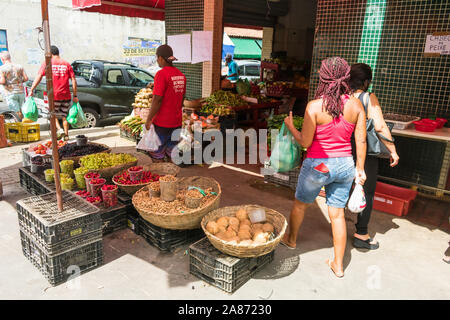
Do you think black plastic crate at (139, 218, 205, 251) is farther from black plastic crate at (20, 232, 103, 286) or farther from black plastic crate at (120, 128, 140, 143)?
black plastic crate at (120, 128, 140, 143)

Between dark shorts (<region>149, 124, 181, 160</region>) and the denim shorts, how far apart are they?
7.92 feet

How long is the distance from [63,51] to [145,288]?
14092mm

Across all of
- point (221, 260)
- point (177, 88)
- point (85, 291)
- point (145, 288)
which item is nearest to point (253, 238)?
point (221, 260)

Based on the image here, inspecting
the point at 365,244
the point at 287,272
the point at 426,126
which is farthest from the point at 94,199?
the point at 426,126

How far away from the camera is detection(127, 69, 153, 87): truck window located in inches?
385

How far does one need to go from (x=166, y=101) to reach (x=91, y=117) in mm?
4907

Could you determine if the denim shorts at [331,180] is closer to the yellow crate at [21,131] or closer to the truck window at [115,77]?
the yellow crate at [21,131]

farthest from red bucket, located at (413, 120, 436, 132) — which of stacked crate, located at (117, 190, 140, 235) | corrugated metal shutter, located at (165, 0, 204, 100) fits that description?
corrugated metal shutter, located at (165, 0, 204, 100)

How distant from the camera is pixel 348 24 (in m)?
5.53

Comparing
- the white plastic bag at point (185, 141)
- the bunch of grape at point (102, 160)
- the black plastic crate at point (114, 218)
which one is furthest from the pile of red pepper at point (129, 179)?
the white plastic bag at point (185, 141)

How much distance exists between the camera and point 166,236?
11.9 feet

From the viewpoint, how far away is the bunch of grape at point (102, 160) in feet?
15.4

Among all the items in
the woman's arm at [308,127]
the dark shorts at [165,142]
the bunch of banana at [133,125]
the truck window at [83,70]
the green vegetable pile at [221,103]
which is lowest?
the bunch of banana at [133,125]

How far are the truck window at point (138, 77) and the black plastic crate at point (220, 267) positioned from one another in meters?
7.44
